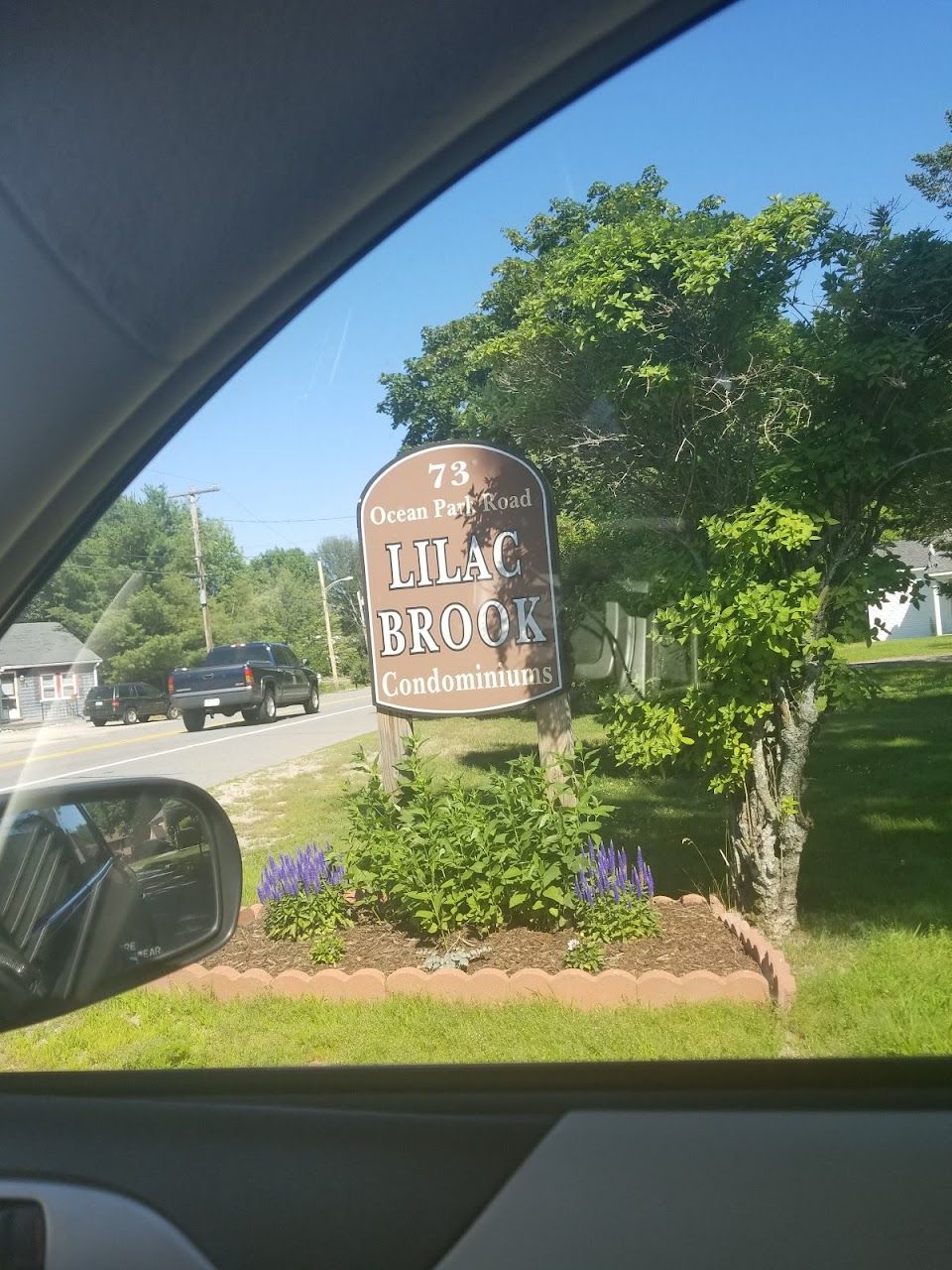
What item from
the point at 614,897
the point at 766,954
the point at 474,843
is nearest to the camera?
the point at 766,954

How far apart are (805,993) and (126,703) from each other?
1506mm

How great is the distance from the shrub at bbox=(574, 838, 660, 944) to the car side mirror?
0.97 m

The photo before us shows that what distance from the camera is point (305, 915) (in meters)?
2.86

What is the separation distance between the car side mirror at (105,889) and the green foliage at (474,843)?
36.9 inches

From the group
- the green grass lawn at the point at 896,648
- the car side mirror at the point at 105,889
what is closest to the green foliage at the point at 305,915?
the car side mirror at the point at 105,889

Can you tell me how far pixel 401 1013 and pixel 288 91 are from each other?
1.84 metres

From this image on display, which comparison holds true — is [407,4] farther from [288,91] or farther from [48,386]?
[48,386]

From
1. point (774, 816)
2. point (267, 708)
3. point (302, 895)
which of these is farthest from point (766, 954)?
point (267, 708)

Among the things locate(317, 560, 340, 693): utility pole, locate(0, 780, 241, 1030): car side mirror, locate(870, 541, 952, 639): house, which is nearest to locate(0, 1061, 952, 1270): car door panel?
locate(0, 780, 241, 1030): car side mirror

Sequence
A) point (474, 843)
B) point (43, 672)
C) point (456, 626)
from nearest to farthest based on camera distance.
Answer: point (43, 672), point (474, 843), point (456, 626)

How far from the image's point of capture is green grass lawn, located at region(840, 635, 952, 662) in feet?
7.71

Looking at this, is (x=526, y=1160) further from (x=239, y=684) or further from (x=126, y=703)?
(x=239, y=684)

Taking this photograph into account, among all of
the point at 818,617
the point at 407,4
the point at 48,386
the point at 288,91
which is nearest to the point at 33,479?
the point at 48,386

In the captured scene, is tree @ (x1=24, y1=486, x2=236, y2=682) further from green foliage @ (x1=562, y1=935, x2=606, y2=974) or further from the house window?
green foliage @ (x1=562, y1=935, x2=606, y2=974)
